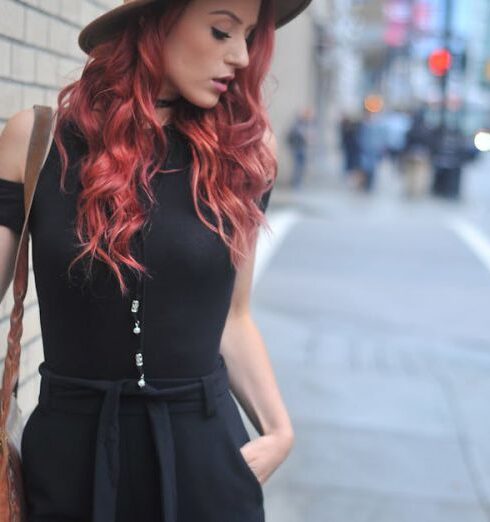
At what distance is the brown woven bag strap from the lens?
6.30 ft

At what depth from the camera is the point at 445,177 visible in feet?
70.2

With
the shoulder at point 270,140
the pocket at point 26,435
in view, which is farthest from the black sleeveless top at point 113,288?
the shoulder at point 270,140

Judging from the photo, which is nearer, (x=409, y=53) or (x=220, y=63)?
(x=220, y=63)

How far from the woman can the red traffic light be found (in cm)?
2061

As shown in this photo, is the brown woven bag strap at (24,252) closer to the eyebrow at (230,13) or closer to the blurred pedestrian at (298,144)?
the eyebrow at (230,13)

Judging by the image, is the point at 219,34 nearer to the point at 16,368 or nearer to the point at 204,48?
the point at 204,48

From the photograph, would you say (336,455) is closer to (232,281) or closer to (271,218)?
(232,281)

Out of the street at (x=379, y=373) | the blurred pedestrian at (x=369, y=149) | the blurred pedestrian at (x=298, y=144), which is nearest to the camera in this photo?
the street at (x=379, y=373)

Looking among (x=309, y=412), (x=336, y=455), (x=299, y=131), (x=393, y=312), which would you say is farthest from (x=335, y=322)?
(x=299, y=131)

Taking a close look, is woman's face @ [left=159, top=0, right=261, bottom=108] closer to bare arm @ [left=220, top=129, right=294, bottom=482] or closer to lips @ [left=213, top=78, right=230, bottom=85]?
lips @ [left=213, top=78, right=230, bottom=85]

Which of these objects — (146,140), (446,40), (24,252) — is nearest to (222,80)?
(146,140)

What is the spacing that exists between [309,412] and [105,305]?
4167 mm

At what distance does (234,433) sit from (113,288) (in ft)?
1.40

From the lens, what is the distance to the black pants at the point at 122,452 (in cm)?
194
